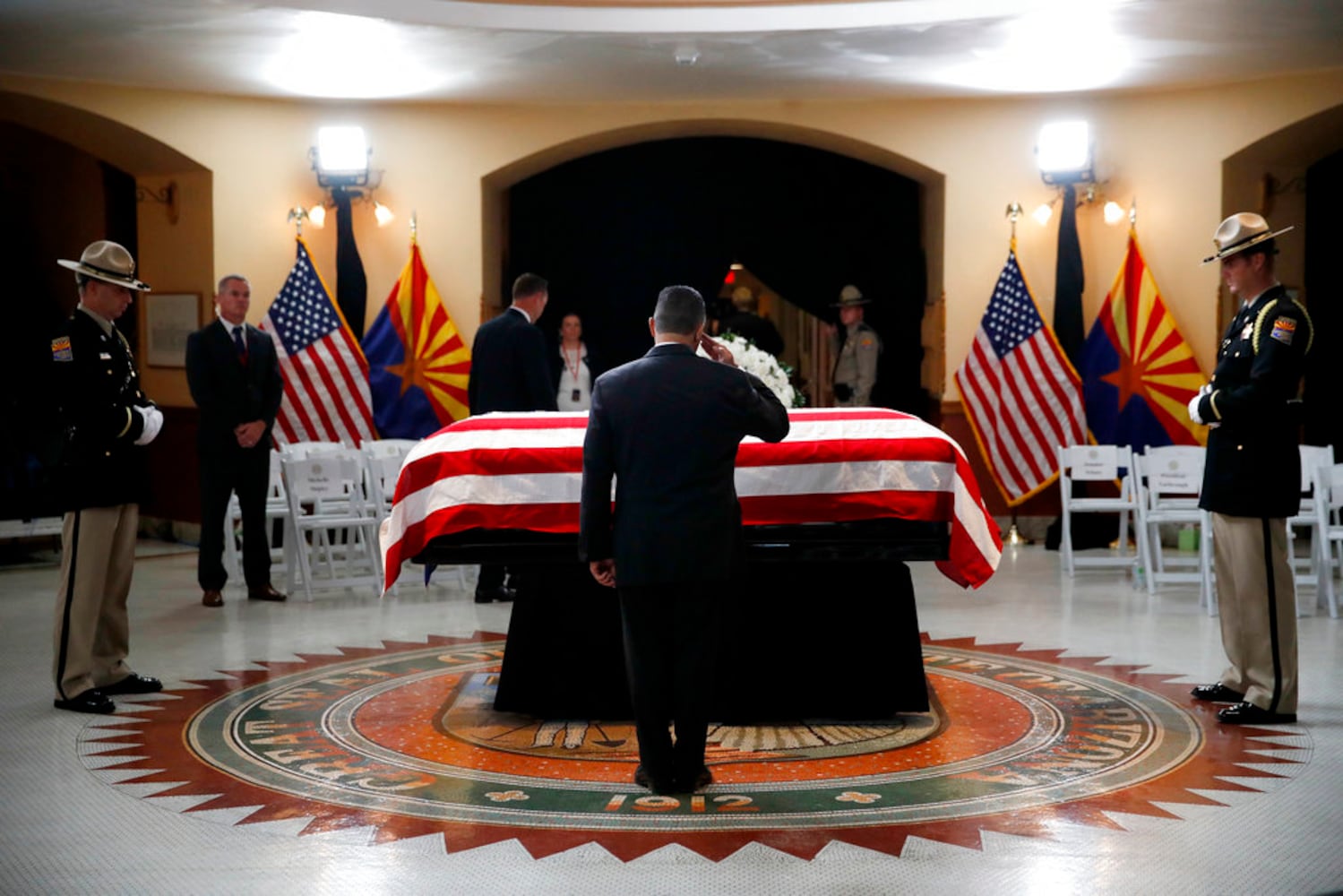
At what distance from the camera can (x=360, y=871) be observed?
3441mm

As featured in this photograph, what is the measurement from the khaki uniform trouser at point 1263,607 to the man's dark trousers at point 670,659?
6.68 feet

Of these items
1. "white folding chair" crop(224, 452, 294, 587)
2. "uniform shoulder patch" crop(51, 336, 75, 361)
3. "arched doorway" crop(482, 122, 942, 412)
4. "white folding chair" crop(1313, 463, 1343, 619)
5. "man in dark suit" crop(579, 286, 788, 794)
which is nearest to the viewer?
"man in dark suit" crop(579, 286, 788, 794)

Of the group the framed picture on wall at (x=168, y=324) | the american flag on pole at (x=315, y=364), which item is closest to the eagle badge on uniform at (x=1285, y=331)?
the american flag on pole at (x=315, y=364)

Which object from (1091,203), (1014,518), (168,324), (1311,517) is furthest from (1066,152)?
(168,324)

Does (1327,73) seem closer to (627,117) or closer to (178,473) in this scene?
(627,117)

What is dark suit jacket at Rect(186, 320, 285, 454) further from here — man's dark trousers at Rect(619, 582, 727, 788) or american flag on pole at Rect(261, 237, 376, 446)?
man's dark trousers at Rect(619, 582, 727, 788)

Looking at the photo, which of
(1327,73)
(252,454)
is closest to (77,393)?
(252,454)

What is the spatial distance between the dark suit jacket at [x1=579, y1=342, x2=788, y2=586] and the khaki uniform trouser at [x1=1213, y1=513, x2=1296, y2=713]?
2.01m

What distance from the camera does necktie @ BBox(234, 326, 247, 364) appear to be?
7605 millimetres

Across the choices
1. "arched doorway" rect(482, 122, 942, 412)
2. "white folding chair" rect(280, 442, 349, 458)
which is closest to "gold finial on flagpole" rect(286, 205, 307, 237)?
"arched doorway" rect(482, 122, 942, 412)

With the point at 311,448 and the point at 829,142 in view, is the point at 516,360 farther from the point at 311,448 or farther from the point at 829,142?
the point at 829,142

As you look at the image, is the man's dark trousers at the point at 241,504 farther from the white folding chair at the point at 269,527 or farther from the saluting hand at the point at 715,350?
the saluting hand at the point at 715,350

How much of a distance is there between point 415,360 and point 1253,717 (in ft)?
22.0

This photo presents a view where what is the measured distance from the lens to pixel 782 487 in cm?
474
